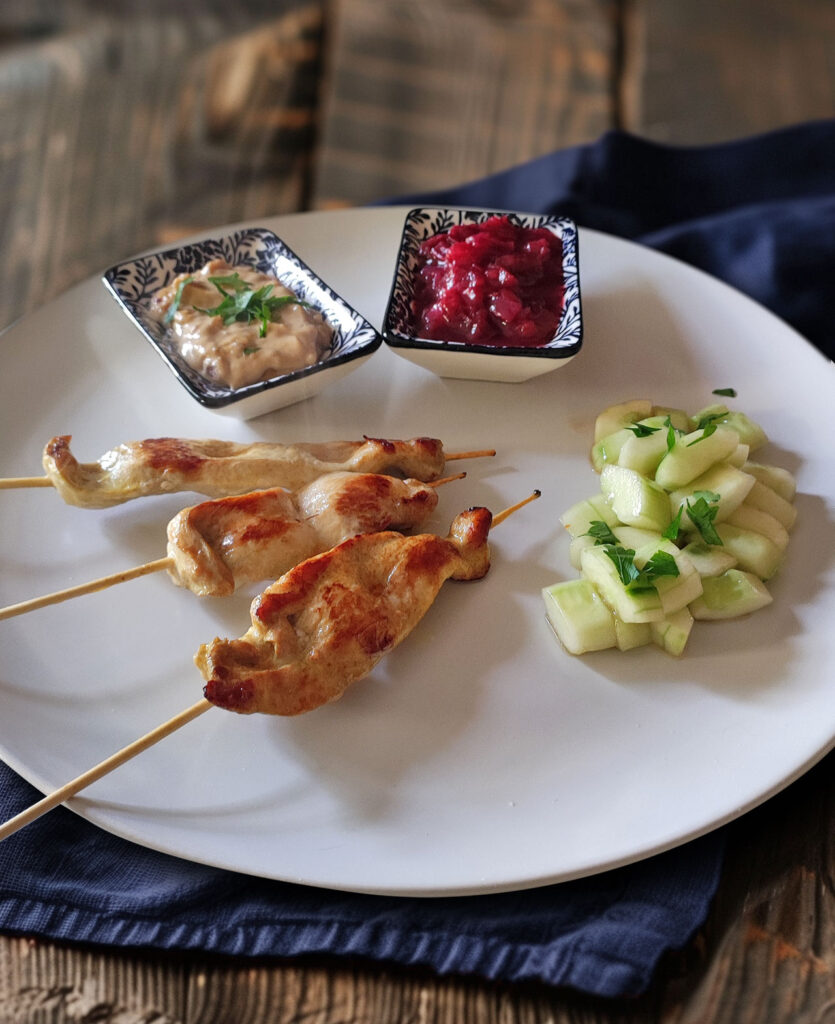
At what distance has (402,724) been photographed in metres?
A: 2.78

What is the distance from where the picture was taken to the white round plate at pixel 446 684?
256cm

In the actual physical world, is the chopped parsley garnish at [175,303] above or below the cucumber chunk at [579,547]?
above

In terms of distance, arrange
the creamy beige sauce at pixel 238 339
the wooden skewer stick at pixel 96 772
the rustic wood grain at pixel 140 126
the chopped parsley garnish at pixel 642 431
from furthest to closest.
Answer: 1. the rustic wood grain at pixel 140 126
2. the creamy beige sauce at pixel 238 339
3. the chopped parsley garnish at pixel 642 431
4. the wooden skewer stick at pixel 96 772

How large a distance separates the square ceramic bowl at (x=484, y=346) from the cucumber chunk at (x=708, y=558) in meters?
0.83

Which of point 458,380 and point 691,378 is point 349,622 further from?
point 691,378

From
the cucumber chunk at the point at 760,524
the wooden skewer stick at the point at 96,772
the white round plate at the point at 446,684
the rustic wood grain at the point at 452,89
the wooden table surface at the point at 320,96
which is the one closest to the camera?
the wooden skewer stick at the point at 96,772

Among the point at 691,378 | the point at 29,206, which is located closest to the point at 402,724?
the point at 691,378

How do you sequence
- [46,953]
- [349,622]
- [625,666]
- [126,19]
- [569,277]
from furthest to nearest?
1. [126,19]
2. [569,277]
3. [625,666]
4. [349,622]
5. [46,953]

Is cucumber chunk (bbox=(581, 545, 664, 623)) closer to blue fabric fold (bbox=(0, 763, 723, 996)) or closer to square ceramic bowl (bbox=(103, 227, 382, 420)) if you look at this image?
blue fabric fold (bbox=(0, 763, 723, 996))

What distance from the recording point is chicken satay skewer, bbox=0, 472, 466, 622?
2.86m

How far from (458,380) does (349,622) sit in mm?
1386

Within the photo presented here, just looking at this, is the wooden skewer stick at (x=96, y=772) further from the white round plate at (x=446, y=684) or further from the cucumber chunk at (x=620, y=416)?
the cucumber chunk at (x=620, y=416)

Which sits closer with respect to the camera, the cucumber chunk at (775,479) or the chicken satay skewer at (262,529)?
the chicken satay skewer at (262,529)

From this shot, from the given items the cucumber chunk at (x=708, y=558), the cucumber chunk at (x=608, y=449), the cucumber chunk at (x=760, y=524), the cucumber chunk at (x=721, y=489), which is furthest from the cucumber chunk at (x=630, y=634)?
the cucumber chunk at (x=608, y=449)
